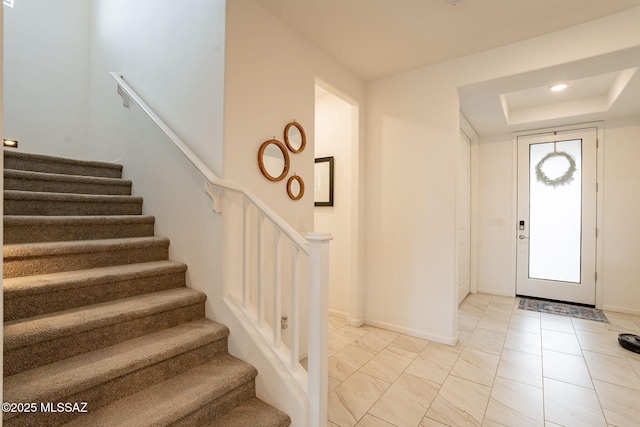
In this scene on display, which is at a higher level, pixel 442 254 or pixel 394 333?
pixel 442 254

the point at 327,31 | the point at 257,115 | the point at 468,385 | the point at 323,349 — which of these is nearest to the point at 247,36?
the point at 257,115

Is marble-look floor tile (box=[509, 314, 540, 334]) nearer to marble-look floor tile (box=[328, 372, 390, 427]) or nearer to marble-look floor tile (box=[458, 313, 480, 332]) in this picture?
marble-look floor tile (box=[458, 313, 480, 332])

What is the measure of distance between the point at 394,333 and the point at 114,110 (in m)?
3.69

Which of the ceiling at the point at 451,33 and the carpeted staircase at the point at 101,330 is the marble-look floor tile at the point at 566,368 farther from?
the ceiling at the point at 451,33

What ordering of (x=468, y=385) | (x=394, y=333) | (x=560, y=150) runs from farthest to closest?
Result: 1. (x=560, y=150)
2. (x=394, y=333)
3. (x=468, y=385)

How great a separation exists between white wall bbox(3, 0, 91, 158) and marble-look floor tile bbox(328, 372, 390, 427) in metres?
3.82

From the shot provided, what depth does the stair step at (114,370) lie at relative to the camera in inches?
46.9

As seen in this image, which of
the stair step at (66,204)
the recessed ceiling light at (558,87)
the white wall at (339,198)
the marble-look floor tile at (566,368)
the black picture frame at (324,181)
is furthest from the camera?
the black picture frame at (324,181)

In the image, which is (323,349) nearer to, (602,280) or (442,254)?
(442,254)

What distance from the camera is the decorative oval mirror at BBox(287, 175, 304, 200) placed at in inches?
94.7

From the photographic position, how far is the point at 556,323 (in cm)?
333

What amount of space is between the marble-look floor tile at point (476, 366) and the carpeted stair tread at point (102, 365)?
6.07 ft

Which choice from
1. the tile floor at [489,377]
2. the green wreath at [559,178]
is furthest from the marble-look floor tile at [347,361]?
the green wreath at [559,178]

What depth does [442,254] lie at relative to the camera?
2.88 metres
